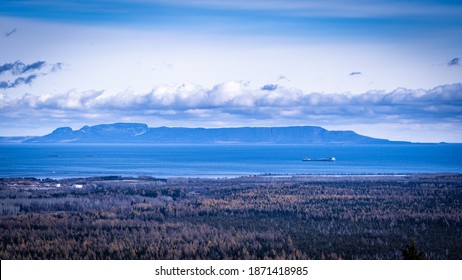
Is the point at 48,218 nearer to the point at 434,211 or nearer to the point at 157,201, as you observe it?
the point at 157,201

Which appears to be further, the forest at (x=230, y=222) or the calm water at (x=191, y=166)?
the calm water at (x=191, y=166)

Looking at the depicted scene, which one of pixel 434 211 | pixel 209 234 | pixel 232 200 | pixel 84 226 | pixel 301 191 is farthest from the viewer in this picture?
pixel 301 191

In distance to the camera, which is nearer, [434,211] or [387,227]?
A: [387,227]

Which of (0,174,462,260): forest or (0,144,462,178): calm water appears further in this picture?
(0,144,462,178): calm water

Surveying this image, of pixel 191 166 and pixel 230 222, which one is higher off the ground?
pixel 191 166

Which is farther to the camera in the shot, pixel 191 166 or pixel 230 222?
pixel 191 166
